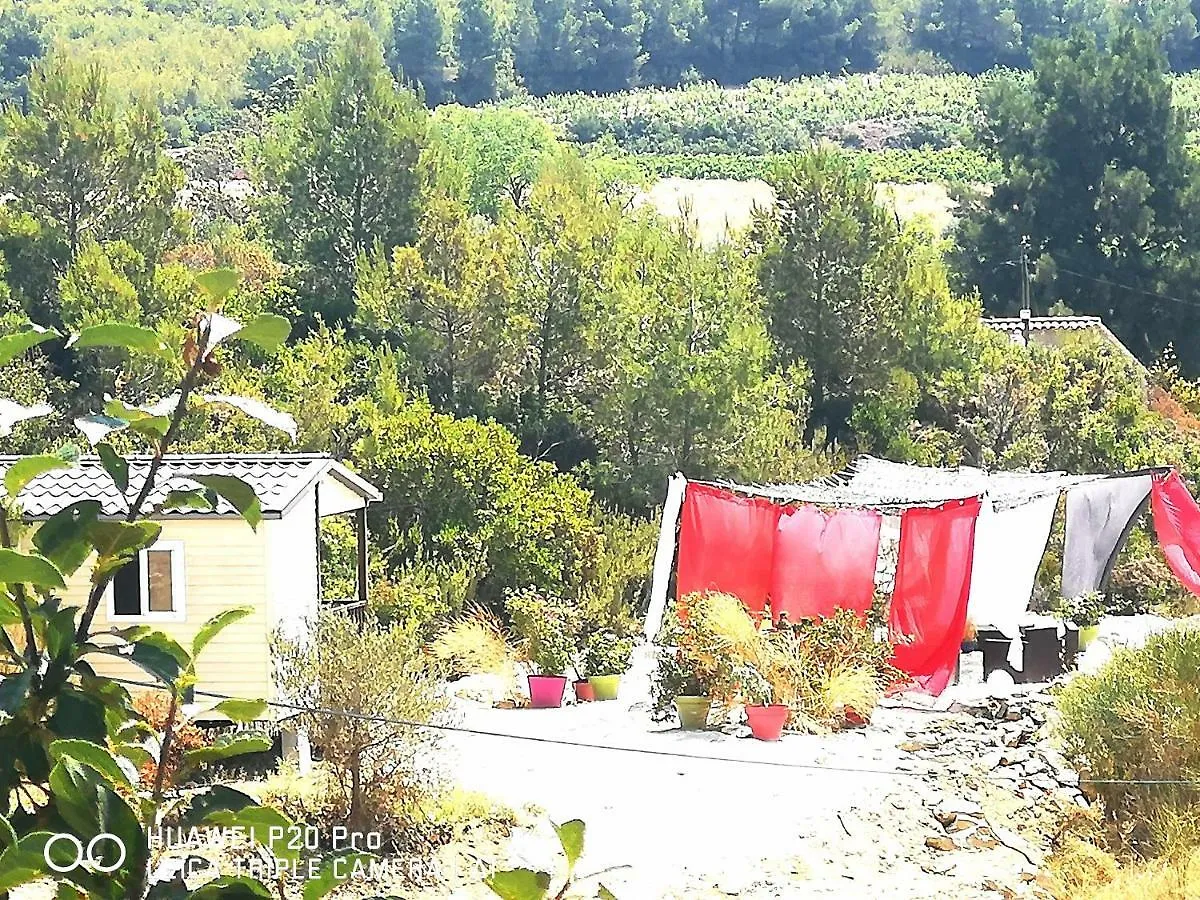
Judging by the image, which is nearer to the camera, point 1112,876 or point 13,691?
point 13,691

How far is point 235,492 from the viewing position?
1.29m

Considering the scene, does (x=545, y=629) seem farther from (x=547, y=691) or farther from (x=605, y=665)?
(x=547, y=691)

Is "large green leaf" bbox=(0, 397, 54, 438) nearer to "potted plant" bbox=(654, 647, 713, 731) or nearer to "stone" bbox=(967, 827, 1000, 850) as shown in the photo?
"stone" bbox=(967, 827, 1000, 850)

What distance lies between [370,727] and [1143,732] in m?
4.72

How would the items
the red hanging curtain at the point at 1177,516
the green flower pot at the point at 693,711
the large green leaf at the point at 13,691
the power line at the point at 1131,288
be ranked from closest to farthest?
the large green leaf at the point at 13,691 → the green flower pot at the point at 693,711 → the red hanging curtain at the point at 1177,516 → the power line at the point at 1131,288

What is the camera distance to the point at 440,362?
20.9 metres

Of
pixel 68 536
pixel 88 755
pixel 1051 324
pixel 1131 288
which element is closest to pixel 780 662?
pixel 68 536

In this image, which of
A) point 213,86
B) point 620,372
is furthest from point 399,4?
point 620,372

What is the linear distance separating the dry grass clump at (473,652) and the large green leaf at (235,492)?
12.3 metres

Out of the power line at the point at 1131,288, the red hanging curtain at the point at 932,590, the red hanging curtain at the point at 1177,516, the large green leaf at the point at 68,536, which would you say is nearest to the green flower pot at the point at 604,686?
the red hanging curtain at the point at 932,590

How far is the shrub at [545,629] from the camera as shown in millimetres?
13117

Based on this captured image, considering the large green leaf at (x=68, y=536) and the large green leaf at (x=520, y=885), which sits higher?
the large green leaf at (x=68, y=536)

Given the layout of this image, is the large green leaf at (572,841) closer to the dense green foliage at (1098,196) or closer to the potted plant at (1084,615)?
the potted plant at (1084,615)

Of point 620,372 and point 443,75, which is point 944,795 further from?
point 443,75
